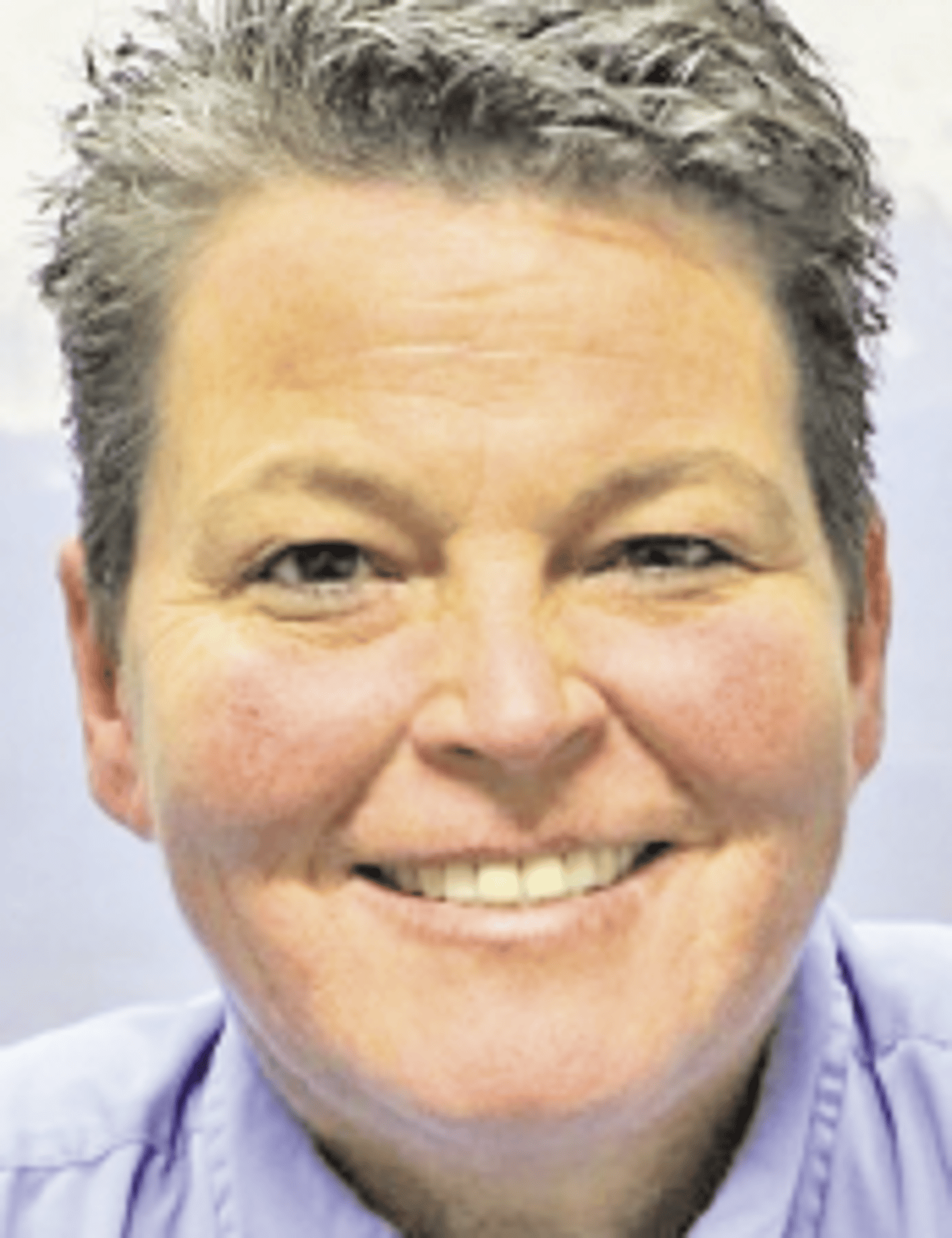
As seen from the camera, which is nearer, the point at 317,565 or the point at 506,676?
the point at 506,676

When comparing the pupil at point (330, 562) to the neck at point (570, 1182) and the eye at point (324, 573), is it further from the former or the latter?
the neck at point (570, 1182)

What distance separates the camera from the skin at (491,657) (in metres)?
1.55

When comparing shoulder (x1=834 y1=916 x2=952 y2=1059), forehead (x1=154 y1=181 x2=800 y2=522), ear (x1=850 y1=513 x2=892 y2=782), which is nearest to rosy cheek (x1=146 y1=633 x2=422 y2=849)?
forehead (x1=154 y1=181 x2=800 y2=522)

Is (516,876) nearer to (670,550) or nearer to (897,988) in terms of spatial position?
(670,550)

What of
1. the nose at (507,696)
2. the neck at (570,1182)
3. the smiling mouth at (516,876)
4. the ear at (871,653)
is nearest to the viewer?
the nose at (507,696)

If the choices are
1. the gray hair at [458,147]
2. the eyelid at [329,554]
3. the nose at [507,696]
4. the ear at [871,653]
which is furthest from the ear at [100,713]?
the ear at [871,653]

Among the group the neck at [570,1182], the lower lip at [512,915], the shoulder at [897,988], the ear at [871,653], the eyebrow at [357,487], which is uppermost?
the eyebrow at [357,487]

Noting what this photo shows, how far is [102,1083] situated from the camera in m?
2.02

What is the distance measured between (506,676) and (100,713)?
539mm

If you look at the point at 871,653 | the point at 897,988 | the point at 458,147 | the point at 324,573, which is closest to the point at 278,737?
the point at 324,573

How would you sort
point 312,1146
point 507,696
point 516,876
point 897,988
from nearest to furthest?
point 507,696, point 516,876, point 312,1146, point 897,988

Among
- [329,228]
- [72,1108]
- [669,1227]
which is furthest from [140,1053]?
[329,228]

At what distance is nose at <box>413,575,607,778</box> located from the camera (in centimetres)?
148

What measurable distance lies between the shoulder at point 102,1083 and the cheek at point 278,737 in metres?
0.44
